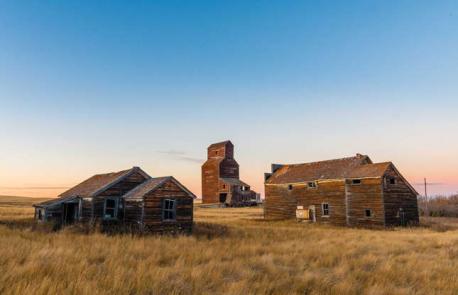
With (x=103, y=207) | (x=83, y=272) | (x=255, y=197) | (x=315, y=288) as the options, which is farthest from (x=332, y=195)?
(x=255, y=197)

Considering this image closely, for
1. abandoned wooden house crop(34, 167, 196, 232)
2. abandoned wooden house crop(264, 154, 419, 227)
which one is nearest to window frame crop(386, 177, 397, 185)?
abandoned wooden house crop(264, 154, 419, 227)

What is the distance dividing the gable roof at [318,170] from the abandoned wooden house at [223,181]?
2398cm

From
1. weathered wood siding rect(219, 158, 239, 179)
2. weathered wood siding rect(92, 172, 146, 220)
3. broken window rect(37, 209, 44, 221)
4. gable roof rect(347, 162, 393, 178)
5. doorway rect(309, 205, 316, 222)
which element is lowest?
doorway rect(309, 205, 316, 222)

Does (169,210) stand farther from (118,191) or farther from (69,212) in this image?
(69,212)

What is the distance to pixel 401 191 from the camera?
33781mm

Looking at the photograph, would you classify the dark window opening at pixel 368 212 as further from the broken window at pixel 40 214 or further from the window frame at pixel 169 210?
the broken window at pixel 40 214

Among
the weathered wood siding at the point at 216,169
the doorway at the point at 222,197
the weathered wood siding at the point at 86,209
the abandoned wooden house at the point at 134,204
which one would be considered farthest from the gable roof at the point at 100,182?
the doorway at the point at 222,197

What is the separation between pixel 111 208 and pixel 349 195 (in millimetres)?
21912

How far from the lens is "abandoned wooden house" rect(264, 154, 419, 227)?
32125 mm

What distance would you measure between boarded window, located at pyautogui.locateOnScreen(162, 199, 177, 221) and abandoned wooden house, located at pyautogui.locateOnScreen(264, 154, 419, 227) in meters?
18.4

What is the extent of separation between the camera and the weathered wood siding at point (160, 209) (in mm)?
21328

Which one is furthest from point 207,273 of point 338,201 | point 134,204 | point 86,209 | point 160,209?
point 338,201

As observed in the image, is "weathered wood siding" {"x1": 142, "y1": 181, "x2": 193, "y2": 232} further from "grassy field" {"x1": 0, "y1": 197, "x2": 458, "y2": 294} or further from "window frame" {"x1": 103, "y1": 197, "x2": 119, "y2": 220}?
"grassy field" {"x1": 0, "y1": 197, "x2": 458, "y2": 294}

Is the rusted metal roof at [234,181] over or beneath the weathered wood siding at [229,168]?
beneath
